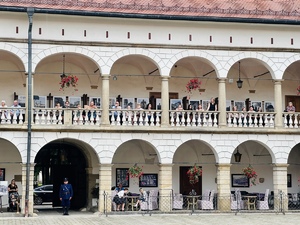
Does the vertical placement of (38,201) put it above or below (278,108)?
below

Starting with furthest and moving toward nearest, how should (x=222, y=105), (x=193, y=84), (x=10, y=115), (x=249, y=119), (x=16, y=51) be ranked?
(x=193, y=84) < (x=249, y=119) < (x=222, y=105) < (x=16, y=51) < (x=10, y=115)

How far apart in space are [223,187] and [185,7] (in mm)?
7548

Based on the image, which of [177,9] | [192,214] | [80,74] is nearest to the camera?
[192,214]

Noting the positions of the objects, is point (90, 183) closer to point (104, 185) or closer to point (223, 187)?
point (104, 185)

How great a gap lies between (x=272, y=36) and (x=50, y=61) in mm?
9489

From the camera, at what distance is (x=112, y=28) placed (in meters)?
25.5

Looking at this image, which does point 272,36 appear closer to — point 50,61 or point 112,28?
point 112,28

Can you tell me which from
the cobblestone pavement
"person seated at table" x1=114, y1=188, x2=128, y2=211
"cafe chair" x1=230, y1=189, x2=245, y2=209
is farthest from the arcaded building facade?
the cobblestone pavement

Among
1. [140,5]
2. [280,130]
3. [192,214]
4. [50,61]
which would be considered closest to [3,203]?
[50,61]

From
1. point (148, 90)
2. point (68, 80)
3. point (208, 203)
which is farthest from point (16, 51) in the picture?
point (208, 203)

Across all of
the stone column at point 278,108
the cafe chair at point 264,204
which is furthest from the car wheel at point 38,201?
the stone column at point 278,108

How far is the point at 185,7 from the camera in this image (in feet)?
86.1

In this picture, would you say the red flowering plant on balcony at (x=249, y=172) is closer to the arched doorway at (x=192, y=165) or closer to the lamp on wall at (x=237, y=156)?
the lamp on wall at (x=237, y=156)

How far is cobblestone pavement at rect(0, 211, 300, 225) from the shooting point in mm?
21188
